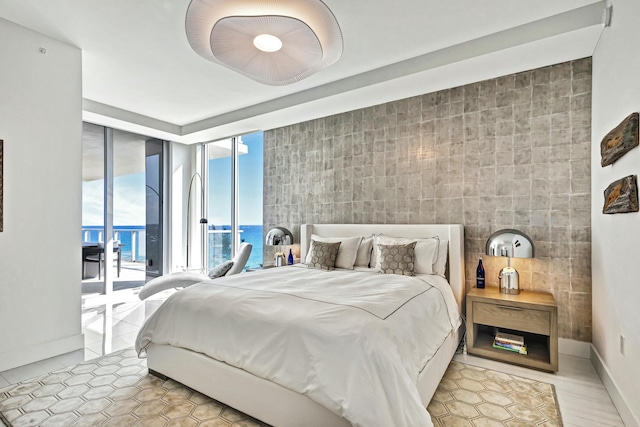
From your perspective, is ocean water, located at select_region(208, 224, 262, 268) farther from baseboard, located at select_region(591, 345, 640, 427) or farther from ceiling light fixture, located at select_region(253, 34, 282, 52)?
baseboard, located at select_region(591, 345, 640, 427)

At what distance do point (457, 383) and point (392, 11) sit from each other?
9.51ft

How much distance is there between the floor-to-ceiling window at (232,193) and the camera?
5.70 metres

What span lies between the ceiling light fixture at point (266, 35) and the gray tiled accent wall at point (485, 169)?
1.85m

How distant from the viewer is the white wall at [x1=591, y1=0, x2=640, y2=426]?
1924 mm

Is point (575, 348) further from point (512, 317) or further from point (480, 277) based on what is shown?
point (480, 277)

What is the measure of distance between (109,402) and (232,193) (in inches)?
153

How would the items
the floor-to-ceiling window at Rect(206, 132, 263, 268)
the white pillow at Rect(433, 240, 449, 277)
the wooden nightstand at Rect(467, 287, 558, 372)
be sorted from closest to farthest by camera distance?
the wooden nightstand at Rect(467, 287, 558, 372) < the white pillow at Rect(433, 240, 449, 277) < the floor-to-ceiling window at Rect(206, 132, 263, 268)

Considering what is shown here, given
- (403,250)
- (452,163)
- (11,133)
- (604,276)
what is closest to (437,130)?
(452,163)

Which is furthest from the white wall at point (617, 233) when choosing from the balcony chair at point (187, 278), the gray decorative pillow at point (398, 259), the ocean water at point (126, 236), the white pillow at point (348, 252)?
the ocean water at point (126, 236)

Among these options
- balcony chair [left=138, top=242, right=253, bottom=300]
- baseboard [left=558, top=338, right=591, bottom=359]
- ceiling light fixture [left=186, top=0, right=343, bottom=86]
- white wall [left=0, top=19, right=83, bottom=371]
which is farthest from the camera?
balcony chair [left=138, top=242, right=253, bottom=300]

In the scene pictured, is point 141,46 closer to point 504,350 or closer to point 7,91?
point 7,91

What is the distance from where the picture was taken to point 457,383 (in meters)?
2.56

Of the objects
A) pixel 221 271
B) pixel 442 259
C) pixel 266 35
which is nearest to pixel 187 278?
pixel 221 271

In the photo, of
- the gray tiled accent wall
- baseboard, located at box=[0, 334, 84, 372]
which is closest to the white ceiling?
the gray tiled accent wall
